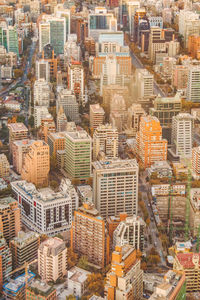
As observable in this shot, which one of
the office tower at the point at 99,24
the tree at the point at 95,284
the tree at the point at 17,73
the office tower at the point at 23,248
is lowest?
the tree at the point at 95,284

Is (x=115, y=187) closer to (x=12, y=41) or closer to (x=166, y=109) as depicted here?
(x=166, y=109)

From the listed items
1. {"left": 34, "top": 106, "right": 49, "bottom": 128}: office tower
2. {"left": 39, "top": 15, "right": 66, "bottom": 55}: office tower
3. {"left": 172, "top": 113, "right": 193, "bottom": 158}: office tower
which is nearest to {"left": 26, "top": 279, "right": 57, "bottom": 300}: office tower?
{"left": 172, "top": 113, "right": 193, "bottom": 158}: office tower

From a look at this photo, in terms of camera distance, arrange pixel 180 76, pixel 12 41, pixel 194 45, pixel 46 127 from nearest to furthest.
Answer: pixel 46 127
pixel 180 76
pixel 194 45
pixel 12 41

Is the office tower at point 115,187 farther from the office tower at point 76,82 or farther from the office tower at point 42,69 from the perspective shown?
the office tower at point 42,69

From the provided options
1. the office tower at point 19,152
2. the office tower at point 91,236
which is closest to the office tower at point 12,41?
the office tower at point 19,152

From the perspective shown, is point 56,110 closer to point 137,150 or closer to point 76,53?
point 137,150

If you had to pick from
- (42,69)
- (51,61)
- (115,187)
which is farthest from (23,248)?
(51,61)
